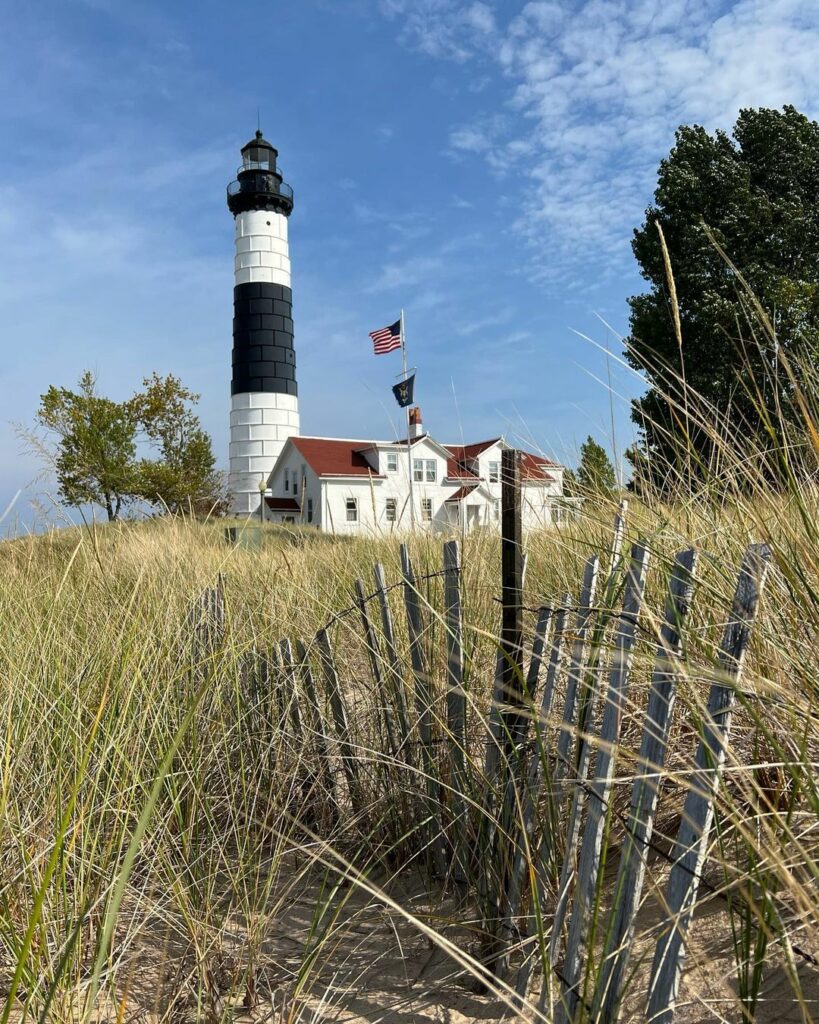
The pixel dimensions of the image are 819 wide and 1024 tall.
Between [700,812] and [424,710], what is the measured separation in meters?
1.23

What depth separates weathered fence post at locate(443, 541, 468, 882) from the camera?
6.59 feet

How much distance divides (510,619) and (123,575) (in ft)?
12.3

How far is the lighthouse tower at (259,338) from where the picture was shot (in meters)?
25.8

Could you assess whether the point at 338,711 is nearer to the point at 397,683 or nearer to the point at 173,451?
the point at 397,683

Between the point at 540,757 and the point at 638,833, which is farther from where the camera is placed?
the point at 540,757

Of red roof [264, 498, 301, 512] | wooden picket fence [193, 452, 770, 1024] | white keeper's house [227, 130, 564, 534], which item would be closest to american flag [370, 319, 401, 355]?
white keeper's house [227, 130, 564, 534]

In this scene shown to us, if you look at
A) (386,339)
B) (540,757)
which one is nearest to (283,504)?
(386,339)

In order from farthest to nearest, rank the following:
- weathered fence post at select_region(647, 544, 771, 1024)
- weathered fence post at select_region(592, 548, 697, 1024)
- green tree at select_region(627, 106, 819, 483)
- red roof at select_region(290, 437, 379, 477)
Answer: red roof at select_region(290, 437, 379, 477) → green tree at select_region(627, 106, 819, 483) → weathered fence post at select_region(592, 548, 697, 1024) → weathered fence post at select_region(647, 544, 771, 1024)

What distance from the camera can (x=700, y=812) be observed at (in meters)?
1.12

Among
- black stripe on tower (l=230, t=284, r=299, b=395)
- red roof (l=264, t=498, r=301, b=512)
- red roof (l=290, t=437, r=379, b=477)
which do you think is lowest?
red roof (l=264, t=498, r=301, b=512)

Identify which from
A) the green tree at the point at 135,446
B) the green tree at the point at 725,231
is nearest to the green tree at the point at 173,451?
the green tree at the point at 135,446

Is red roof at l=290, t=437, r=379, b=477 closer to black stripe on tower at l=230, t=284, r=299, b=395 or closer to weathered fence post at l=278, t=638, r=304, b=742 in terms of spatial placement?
black stripe on tower at l=230, t=284, r=299, b=395

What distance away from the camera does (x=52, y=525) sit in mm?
4672

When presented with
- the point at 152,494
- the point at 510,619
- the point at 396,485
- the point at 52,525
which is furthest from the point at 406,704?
the point at 152,494
